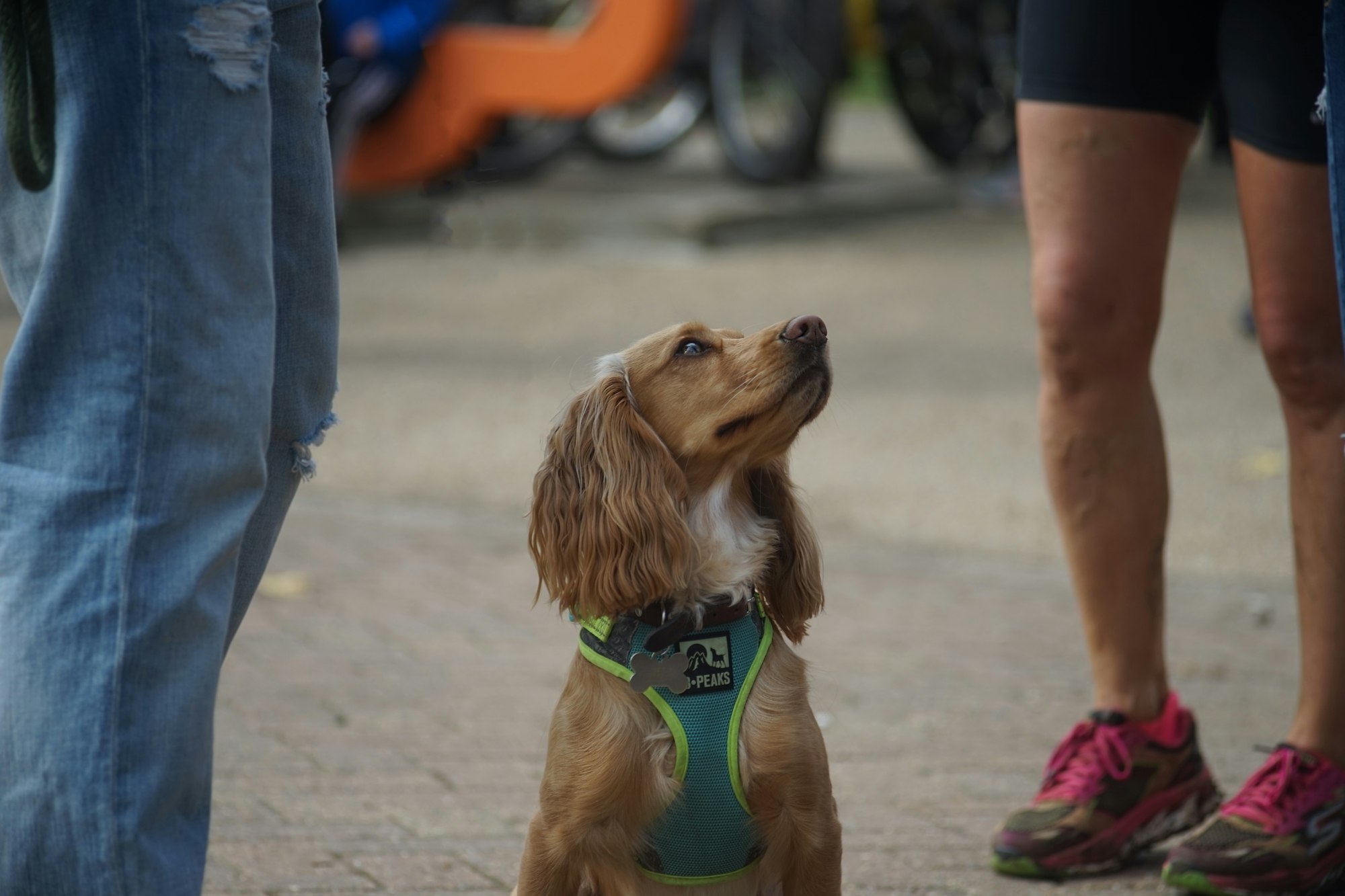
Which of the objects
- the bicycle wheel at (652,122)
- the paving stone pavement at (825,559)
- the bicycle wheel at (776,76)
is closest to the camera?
the paving stone pavement at (825,559)

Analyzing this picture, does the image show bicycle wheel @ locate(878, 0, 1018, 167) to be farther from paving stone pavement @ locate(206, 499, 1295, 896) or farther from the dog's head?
the dog's head

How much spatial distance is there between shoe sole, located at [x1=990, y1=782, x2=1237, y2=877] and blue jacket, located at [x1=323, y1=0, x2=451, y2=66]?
8.32m

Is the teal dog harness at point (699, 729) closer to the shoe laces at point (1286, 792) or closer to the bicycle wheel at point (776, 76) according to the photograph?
the shoe laces at point (1286, 792)

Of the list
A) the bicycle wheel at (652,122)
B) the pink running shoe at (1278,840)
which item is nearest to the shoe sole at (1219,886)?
the pink running shoe at (1278,840)

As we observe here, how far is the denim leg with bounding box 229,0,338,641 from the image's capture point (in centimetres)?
222

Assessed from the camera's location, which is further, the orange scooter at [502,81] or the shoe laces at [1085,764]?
the orange scooter at [502,81]

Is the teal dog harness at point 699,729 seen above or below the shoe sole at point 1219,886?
above

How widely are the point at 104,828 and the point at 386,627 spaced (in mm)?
3146

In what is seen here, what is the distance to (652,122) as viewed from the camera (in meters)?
15.1

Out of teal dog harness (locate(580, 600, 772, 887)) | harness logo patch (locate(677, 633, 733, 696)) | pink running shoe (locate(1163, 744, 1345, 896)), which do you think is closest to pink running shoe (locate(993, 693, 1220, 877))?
pink running shoe (locate(1163, 744, 1345, 896))

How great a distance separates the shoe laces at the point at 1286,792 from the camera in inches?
121

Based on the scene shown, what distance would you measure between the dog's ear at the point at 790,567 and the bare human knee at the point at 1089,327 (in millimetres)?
688

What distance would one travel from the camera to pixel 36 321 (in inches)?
74.7

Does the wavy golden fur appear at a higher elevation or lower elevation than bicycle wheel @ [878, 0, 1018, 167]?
lower
